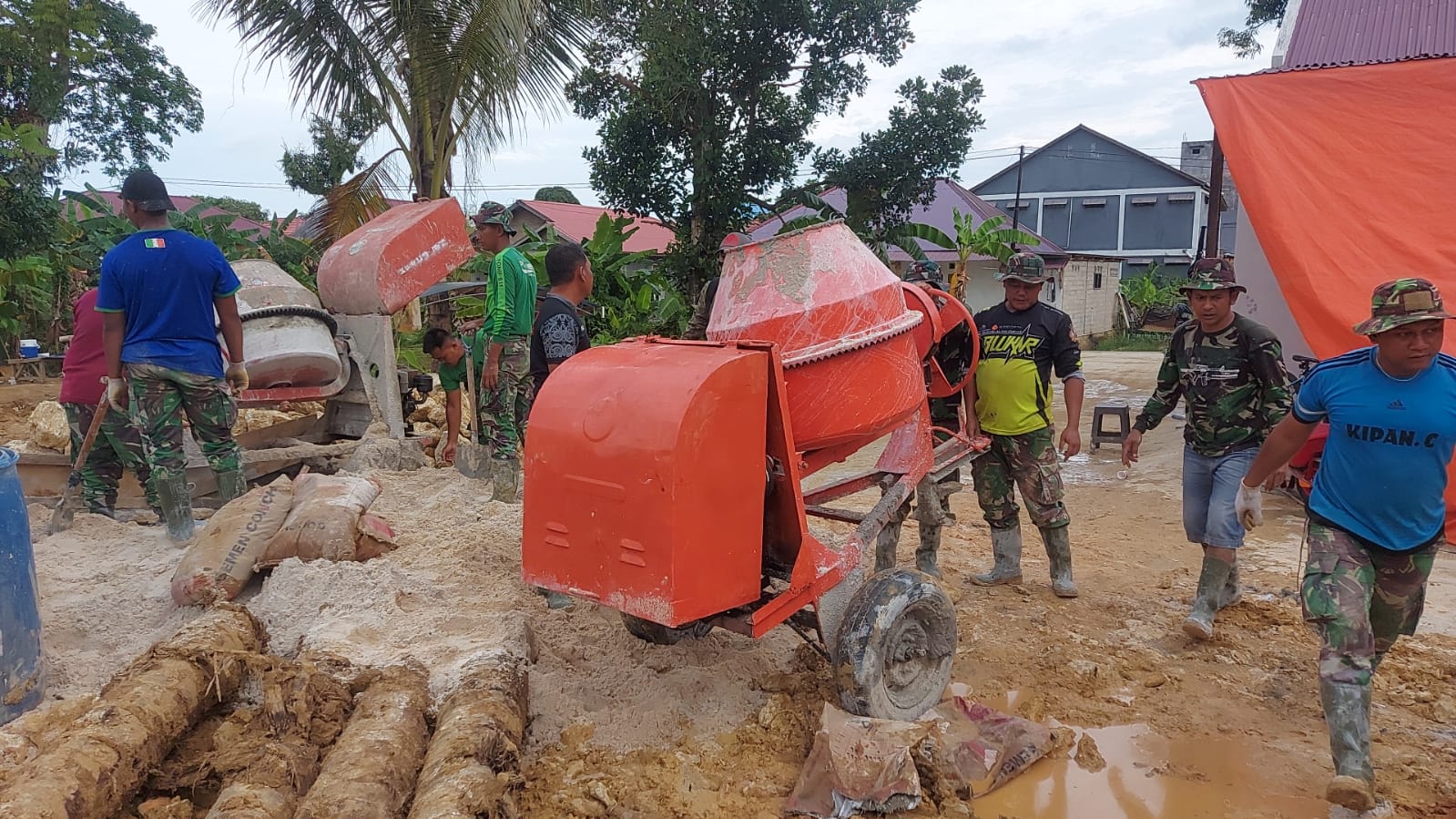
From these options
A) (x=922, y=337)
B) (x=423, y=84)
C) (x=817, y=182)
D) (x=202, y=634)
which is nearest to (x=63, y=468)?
(x=202, y=634)

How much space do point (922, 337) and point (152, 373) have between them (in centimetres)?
364

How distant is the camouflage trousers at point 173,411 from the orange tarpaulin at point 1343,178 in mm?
6479

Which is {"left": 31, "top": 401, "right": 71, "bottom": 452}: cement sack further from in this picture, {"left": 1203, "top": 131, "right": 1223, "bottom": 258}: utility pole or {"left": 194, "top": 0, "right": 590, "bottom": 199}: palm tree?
{"left": 1203, "top": 131, "right": 1223, "bottom": 258}: utility pole

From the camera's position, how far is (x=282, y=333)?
5.73m

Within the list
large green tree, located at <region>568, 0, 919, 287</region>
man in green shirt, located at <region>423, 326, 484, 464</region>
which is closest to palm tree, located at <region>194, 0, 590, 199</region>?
large green tree, located at <region>568, 0, 919, 287</region>

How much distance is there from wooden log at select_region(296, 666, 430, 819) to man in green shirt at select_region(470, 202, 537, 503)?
8.04 feet

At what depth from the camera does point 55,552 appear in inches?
173

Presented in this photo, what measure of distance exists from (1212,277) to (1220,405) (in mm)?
591

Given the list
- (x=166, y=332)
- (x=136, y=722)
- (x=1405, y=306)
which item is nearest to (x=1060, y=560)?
(x=1405, y=306)

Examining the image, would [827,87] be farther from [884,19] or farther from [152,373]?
[152,373]

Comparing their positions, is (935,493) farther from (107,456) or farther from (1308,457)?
(107,456)

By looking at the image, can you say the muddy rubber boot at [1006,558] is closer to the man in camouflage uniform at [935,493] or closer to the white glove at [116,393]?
the man in camouflage uniform at [935,493]

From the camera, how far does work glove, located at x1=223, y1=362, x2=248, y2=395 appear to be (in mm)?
4707

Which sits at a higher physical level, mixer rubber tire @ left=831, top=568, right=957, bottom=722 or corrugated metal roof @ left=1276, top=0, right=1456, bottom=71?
corrugated metal roof @ left=1276, top=0, right=1456, bottom=71
